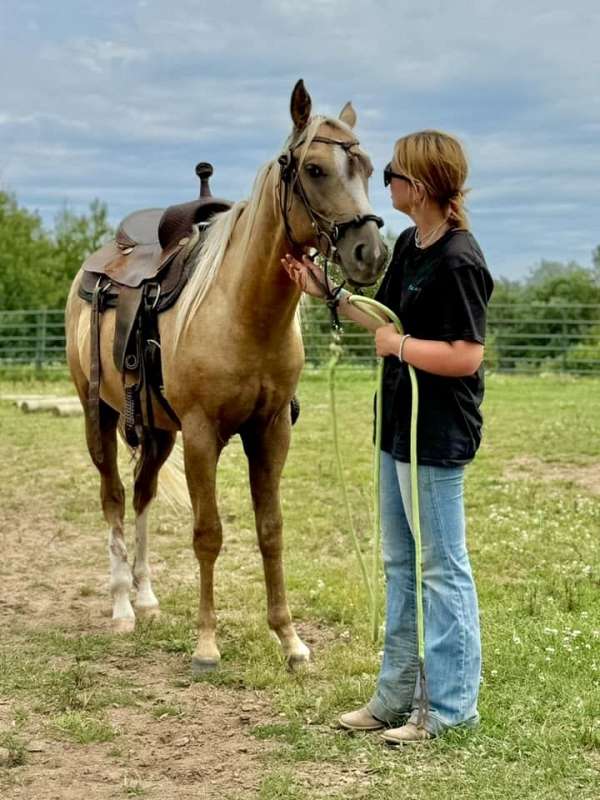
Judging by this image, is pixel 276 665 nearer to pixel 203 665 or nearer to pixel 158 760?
pixel 203 665

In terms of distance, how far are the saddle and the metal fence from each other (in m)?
15.1

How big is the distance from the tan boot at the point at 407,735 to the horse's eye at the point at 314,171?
2.08m

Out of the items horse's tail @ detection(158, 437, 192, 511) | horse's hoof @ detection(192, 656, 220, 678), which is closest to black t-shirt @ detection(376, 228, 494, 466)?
horse's hoof @ detection(192, 656, 220, 678)

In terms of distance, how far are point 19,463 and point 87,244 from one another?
31.3m

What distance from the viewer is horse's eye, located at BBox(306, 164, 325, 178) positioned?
3.82m

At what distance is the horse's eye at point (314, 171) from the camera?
12.5ft

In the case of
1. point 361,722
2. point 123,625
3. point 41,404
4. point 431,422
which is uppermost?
point 431,422

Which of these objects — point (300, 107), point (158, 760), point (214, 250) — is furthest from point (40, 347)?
point (158, 760)

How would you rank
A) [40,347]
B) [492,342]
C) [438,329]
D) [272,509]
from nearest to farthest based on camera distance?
[438,329] < [272,509] < [40,347] < [492,342]

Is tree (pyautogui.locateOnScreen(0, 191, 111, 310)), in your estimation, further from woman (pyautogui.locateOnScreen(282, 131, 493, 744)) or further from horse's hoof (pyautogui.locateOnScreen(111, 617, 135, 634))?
woman (pyautogui.locateOnScreen(282, 131, 493, 744))

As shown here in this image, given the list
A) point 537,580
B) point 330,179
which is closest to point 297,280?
point 330,179

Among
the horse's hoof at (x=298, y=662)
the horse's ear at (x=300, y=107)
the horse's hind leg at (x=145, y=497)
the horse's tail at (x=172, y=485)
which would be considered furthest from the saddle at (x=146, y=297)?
the horse's hoof at (x=298, y=662)

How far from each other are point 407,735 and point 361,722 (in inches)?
9.8

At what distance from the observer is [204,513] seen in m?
4.59
